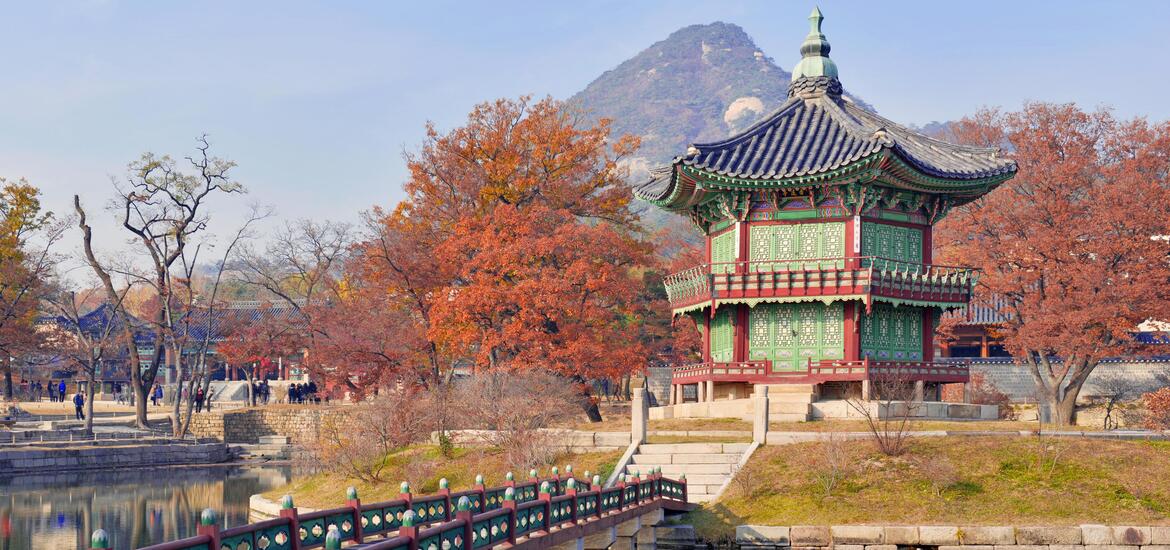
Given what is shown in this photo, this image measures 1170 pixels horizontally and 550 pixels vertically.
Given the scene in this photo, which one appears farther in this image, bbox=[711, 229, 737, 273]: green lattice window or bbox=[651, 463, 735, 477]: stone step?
bbox=[711, 229, 737, 273]: green lattice window

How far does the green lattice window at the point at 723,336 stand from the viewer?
133 ft

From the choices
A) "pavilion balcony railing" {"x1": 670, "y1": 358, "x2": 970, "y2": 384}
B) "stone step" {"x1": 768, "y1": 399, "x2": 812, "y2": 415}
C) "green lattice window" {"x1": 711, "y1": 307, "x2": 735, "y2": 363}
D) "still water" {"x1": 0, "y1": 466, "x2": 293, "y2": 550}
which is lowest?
"still water" {"x1": 0, "y1": 466, "x2": 293, "y2": 550}

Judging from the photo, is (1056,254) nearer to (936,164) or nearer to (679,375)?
(936,164)

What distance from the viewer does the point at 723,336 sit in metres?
41.4

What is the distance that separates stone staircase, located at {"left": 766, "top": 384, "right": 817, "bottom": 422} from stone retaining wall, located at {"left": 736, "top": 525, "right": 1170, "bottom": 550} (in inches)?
380

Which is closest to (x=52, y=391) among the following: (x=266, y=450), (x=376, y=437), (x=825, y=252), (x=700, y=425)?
(x=266, y=450)

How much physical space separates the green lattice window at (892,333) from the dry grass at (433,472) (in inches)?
380

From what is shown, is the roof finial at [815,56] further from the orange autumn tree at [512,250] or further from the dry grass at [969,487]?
the dry grass at [969,487]

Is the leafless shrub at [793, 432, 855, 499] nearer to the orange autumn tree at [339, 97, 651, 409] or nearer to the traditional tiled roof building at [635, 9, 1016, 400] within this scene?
the traditional tiled roof building at [635, 9, 1016, 400]

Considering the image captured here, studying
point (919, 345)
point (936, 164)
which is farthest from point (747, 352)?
point (936, 164)

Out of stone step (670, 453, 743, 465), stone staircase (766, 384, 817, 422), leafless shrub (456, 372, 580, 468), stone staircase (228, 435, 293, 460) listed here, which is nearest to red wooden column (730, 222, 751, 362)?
stone staircase (766, 384, 817, 422)

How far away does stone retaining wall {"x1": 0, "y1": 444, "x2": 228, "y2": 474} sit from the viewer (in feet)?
169

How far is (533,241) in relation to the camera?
149ft

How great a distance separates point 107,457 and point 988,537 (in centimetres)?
4011
